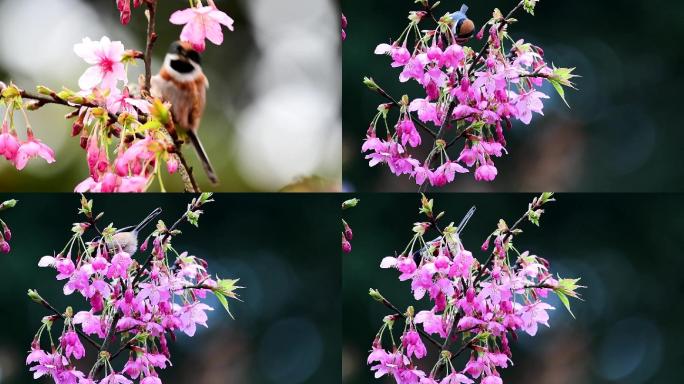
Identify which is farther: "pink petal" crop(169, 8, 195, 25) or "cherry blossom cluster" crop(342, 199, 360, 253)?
"cherry blossom cluster" crop(342, 199, 360, 253)

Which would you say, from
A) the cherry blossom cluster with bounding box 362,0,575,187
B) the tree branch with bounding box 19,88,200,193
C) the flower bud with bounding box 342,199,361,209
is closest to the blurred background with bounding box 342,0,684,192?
the flower bud with bounding box 342,199,361,209

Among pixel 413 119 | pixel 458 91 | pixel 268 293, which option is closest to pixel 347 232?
pixel 268 293

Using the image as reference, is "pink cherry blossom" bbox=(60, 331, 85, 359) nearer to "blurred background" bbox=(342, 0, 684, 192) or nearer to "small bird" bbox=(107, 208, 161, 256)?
"small bird" bbox=(107, 208, 161, 256)

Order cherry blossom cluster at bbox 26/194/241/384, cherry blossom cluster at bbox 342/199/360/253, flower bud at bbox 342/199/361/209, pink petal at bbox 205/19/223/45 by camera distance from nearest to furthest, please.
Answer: pink petal at bbox 205/19/223/45
cherry blossom cluster at bbox 26/194/241/384
flower bud at bbox 342/199/361/209
cherry blossom cluster at bbox 342/199/360/253

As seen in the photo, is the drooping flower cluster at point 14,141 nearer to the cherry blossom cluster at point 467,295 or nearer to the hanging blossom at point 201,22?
the hanging blossom at point 201,22

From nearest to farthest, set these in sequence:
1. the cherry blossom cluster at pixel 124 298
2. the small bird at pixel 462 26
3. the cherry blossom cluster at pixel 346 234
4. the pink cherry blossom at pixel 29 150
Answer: the pink cherry blossom at pixel 29 150, the cherry blossom cluster at pixel 124 298, the small bird at pixel 462 26, the cherry blossom cluster at pixel 346 234

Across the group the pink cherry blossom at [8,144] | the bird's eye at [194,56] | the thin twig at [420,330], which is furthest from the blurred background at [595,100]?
the pink cherry blossom at [8,144]

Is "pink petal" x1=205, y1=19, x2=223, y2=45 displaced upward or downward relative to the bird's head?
downward

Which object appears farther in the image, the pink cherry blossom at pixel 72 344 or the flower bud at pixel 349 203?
the flower bud at pixel 349 203
